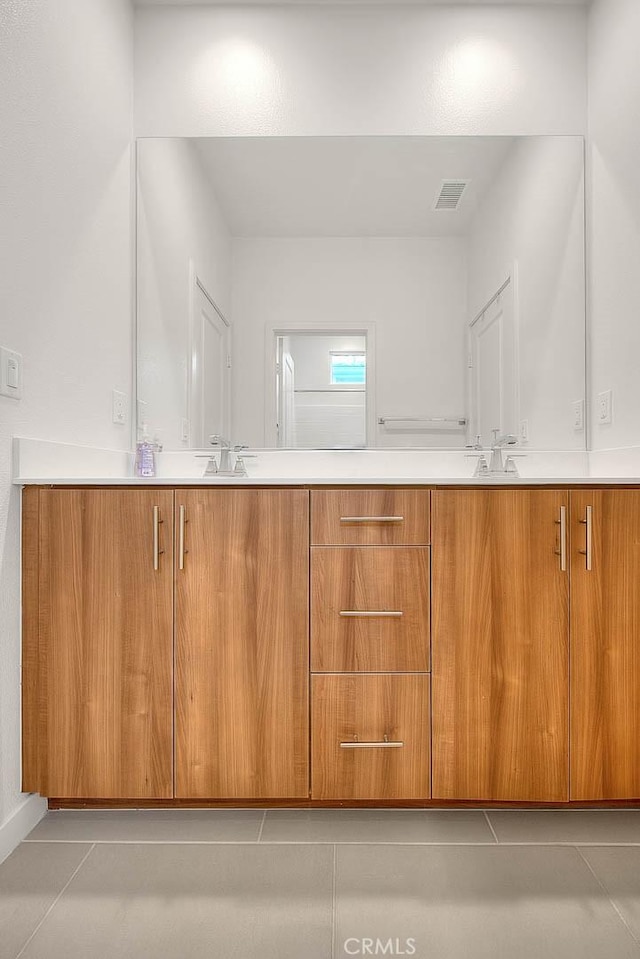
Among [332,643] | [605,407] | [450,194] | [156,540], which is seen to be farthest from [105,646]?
[450,194]

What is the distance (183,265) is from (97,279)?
38 cm

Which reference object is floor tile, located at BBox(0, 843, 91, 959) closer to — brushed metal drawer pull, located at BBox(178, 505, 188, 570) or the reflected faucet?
brushed metal drawer pull, located at BBox(178, 505, 188, 570)

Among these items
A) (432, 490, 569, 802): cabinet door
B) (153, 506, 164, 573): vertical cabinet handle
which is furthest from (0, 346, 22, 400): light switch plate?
(432, 490, 569, 802): cabinet door

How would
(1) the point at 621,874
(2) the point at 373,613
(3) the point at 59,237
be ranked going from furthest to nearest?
(3) the point at 59,237 → (2) the point at 373,613 → (1) the point at 621,874

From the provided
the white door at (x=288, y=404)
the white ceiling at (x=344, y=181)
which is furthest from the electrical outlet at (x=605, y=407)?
the white door at (x=288, y=404)

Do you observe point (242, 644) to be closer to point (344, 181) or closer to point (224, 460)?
point (224, 460)

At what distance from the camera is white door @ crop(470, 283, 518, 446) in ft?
7.54

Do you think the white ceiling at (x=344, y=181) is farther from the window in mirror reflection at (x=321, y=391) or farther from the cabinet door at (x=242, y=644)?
the cabinet door at (x=242, y=644)

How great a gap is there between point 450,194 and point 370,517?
1.32 metres

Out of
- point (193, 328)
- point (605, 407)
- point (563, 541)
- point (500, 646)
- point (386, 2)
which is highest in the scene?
point (386, 2)

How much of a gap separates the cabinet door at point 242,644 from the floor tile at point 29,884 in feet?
0.94

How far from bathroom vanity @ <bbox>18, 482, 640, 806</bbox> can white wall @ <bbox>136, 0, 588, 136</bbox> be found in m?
1.43

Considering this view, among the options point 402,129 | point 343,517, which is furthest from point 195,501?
point 402,129

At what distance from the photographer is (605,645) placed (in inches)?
64.3
